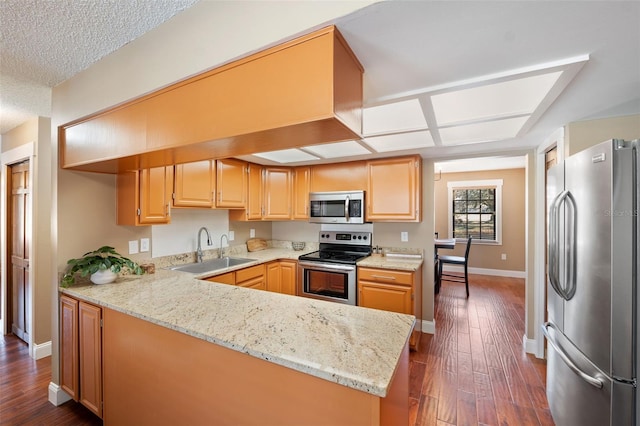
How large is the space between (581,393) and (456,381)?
3.40 ft

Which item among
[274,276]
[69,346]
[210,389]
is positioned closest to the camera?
[210,389]

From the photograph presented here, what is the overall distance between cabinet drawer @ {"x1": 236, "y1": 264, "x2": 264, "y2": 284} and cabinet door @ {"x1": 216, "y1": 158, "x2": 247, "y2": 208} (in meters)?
0.78

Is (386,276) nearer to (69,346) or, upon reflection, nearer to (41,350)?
(69,346)

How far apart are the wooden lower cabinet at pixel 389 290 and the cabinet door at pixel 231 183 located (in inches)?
66.4

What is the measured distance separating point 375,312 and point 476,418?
1.35m

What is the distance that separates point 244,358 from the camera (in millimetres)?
1089

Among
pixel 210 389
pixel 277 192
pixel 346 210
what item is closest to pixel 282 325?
pixel 210 389

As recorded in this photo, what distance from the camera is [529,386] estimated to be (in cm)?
220

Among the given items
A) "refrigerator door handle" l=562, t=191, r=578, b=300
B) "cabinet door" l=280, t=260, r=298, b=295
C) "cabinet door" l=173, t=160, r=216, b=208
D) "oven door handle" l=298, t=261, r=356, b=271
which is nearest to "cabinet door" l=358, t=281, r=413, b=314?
"oven door handle" l=298, t=261, r=356, b=271

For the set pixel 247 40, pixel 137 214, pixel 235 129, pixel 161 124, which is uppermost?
pixel 247 40

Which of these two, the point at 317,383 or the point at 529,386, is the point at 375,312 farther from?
the point at 529,386

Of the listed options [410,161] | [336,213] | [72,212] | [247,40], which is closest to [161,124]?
[247,40]

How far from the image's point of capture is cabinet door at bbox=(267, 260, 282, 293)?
325cm

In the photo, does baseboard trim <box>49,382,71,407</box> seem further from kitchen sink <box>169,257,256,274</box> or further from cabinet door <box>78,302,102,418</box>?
kitchen sink <box>169,257,256,274</box>
